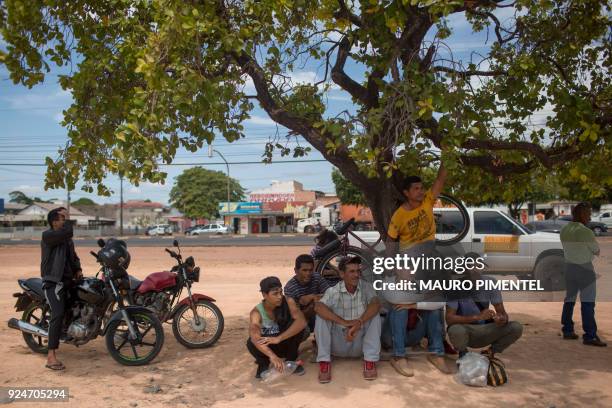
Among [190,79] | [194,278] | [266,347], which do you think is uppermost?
[190,79]

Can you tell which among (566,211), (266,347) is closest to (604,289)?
(266,347)

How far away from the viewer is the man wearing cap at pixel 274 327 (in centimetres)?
556

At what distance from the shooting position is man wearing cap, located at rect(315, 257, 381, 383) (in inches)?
217

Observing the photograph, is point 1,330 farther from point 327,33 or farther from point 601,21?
point 601,21

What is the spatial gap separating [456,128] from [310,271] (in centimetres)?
244

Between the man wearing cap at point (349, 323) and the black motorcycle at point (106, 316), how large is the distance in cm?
207

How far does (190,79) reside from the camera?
509cm

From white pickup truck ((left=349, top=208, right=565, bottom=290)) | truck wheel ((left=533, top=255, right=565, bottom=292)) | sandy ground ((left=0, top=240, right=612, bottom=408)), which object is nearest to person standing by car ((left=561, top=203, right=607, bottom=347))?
sandy ground ((left=0, top=240, right=612, bottom=408))

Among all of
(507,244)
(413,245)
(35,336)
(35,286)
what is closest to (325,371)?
(413,245)

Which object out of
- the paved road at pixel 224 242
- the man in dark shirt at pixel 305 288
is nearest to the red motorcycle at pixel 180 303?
the man in dark shirt at pixel 305 288

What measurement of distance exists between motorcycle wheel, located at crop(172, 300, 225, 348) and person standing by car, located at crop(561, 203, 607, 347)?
4882 mm

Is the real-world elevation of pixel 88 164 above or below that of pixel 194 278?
above

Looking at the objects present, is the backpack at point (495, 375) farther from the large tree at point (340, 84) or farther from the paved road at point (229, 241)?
the paved road at point (229, 241)

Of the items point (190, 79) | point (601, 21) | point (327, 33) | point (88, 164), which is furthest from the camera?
point (327, 33)
